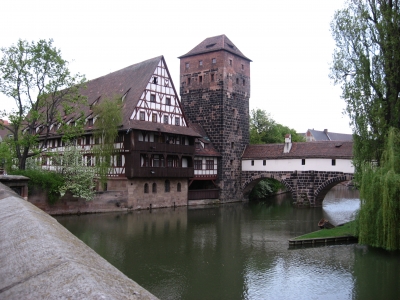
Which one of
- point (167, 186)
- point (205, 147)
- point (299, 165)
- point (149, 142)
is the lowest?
point (167, 186)

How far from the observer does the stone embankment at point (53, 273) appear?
2.37 meters

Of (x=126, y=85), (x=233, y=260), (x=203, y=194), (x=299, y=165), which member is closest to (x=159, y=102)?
(x=126, y=85)

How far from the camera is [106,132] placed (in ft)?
99.1

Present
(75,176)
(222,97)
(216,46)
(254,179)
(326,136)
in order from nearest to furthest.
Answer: (75,176) → (222,97) → (216,46) → (254,179) → (326,136)

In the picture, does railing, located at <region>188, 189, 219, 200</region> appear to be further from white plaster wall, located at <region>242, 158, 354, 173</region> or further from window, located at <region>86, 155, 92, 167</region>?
window, located at <region>86, 155, 92, 167</region>

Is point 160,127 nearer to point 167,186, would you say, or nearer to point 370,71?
point 167,186

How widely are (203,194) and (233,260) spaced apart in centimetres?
2195

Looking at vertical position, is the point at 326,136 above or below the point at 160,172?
above

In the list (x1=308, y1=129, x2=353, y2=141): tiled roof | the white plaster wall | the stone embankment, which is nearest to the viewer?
the stone embankment

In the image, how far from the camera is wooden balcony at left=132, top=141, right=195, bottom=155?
3168 cm

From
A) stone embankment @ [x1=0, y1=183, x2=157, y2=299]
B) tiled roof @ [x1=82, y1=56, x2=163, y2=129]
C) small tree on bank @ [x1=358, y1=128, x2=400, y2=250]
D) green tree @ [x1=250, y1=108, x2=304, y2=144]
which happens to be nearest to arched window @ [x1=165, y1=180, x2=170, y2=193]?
tiled roof @ [x1=82, y1=56, x2=163, y2=129]

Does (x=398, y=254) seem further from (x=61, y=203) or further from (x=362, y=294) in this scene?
(x=61, y=203)

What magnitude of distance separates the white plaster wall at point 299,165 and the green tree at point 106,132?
614 inches

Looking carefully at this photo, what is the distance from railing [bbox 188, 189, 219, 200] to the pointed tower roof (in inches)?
550
